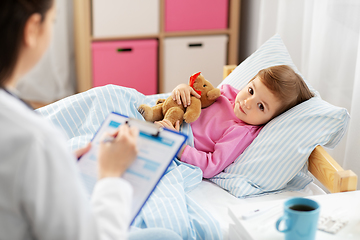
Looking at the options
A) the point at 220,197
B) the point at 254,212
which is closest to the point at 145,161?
the point at 254,212

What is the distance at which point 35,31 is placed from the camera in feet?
1.92

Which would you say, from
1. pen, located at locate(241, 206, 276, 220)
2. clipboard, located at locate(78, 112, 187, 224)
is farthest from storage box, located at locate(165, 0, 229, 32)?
pen, located at locate(241, 206, 276, 220)

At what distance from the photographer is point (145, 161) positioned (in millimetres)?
796

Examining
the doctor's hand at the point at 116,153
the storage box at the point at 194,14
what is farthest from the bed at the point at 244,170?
the storage box at the point at 194,14

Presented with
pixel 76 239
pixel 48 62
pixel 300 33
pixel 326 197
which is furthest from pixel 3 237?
pixel 48 62

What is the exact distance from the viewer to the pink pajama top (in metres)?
1.28

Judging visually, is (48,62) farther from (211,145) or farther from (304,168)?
(304,168)

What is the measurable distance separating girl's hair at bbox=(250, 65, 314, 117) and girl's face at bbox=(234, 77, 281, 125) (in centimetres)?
2

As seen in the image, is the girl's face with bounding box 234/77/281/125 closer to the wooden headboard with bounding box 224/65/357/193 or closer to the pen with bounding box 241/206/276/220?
the wooden headboard with bounding box 224/65/357/193

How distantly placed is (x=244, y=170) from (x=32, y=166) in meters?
0.84

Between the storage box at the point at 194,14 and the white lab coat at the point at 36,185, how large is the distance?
210 cm

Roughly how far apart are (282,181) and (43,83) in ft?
7.26

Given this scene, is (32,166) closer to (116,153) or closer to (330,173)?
(116,153)

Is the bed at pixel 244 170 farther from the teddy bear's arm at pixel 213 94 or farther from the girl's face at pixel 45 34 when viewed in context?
the girl's face at pixel 45 34
